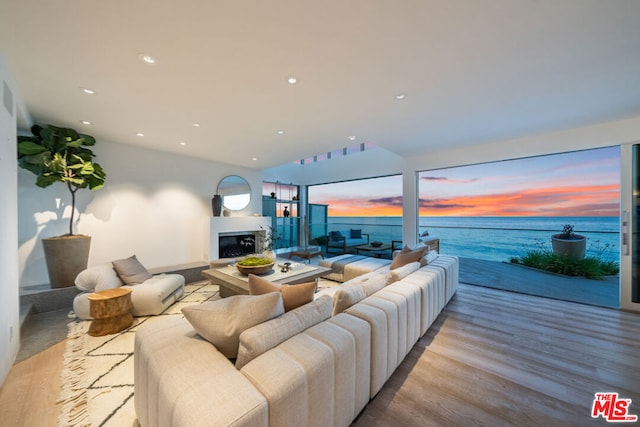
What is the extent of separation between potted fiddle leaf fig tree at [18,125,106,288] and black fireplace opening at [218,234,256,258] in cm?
234

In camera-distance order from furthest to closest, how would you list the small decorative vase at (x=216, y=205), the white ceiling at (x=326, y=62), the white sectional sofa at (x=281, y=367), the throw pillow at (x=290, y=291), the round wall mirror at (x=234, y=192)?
1. the round wall mirror at (x=234, y=192)
2. the small decorative vase at (x=216, y=205)
3. the throw pillow at (x=290, y=291)
4. the white ceiling at (x=326, y=62)
5. the white sectional sofa at (x=281, y=367)

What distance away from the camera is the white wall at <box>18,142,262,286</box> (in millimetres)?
3443

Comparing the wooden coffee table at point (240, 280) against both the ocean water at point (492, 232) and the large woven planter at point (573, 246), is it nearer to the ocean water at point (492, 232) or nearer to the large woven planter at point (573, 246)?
the ocean water at point (492, 232)

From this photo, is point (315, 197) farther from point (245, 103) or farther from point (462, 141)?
point (245, 103)

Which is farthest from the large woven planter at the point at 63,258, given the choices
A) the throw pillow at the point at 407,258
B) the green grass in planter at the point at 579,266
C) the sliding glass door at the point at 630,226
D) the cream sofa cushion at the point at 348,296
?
the green grass in planter at the point at 579,266

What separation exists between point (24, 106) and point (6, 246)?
194cm

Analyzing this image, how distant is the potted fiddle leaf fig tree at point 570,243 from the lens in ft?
15.1

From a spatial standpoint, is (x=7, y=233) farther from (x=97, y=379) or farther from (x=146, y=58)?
(x=146, y=58)

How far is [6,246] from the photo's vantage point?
6.46ft

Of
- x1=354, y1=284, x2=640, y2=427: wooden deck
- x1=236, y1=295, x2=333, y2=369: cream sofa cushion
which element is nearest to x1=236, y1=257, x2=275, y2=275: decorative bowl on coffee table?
x1=236, y1=295, x2=333, y2=369: cream sofa cushion

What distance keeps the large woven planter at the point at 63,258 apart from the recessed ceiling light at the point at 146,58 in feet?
9.93

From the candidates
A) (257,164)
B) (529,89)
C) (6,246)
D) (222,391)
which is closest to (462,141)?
(529,89)

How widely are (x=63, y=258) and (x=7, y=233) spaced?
165 cm

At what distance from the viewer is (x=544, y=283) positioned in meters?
4.29
